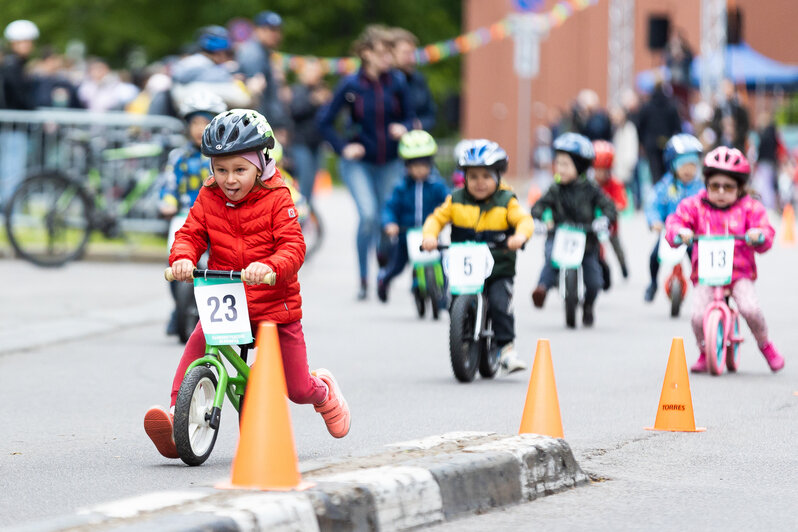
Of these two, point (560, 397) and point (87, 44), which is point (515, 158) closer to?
point (87, 44)

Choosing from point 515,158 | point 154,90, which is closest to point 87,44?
point 515,158

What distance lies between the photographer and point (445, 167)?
1759 inches

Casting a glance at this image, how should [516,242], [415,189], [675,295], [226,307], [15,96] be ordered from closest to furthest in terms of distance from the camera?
[226,307], [516,242], [415,189], [675,295], [15,96]

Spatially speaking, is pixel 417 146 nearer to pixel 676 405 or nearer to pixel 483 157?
pixel 483 157

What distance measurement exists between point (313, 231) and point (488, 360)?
366 inches

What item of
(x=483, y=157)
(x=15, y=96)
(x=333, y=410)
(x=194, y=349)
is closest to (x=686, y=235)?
(x=483, y=157)

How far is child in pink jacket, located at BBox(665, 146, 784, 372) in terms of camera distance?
33.5 feet

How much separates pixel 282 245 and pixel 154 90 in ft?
41.5

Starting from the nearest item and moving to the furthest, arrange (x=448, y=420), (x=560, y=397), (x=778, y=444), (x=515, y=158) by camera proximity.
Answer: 1. (x=778, y=444)
2. (x=448, y=420)
3. (x=560, y=397)
4. (x=515, y=158)

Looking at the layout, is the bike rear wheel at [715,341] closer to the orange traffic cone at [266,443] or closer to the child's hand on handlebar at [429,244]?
the child's hand on handlebar at [429,244]

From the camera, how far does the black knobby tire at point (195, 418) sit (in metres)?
6.53

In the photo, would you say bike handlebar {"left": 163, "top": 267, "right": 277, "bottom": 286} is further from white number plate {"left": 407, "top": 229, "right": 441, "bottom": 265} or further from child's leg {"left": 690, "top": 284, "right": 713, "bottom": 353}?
white number plate {"left": 407, "top": 229, "right": 441, "bottom": 265}

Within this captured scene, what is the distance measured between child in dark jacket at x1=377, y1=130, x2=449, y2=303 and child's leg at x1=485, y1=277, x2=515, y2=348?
10.9 ft

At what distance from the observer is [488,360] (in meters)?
9.94
